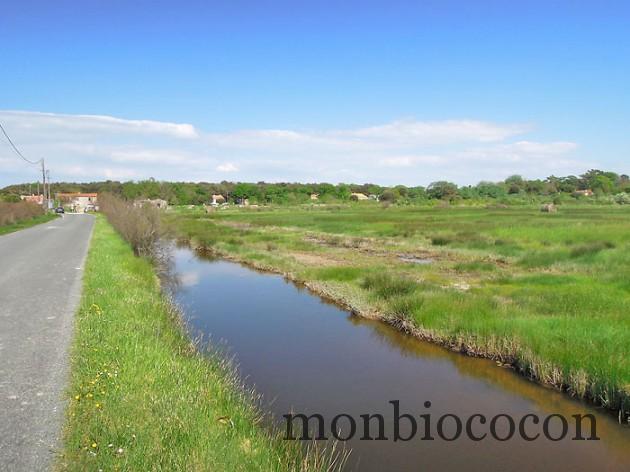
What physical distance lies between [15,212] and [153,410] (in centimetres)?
4876

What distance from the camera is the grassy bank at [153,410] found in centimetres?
473

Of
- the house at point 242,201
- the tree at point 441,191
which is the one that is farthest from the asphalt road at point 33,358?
the house at point 242,201

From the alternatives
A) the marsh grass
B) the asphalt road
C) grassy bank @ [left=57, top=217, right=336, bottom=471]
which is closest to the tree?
the marsh grass

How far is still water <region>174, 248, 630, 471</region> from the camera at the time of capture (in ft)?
23.9

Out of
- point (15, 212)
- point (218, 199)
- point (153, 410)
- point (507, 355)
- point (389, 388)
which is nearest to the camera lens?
point (153, 410)

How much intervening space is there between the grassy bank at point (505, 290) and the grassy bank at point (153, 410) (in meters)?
5.93

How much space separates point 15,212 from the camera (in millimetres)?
46844

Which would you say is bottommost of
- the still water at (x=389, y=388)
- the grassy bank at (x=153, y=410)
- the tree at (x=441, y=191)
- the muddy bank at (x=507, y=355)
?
the still water at (x=389, y=388)

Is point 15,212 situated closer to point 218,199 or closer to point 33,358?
point 33,358

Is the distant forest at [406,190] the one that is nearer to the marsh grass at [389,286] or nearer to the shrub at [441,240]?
the shrub at [441,240]

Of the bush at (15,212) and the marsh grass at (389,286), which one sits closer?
the marsh grass at (389,286)

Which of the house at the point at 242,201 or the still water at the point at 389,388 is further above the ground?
the house at the point at 242,201

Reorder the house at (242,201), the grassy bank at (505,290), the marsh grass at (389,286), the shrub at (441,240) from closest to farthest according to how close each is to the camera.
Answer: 1. the grassy bank at (505,290)
2. the marsh grass at (389,286)
3. the shrub at (441,240)
4. the house at (242,201)

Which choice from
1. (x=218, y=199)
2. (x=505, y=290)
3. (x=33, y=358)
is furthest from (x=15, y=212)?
(x=218, y=199)
